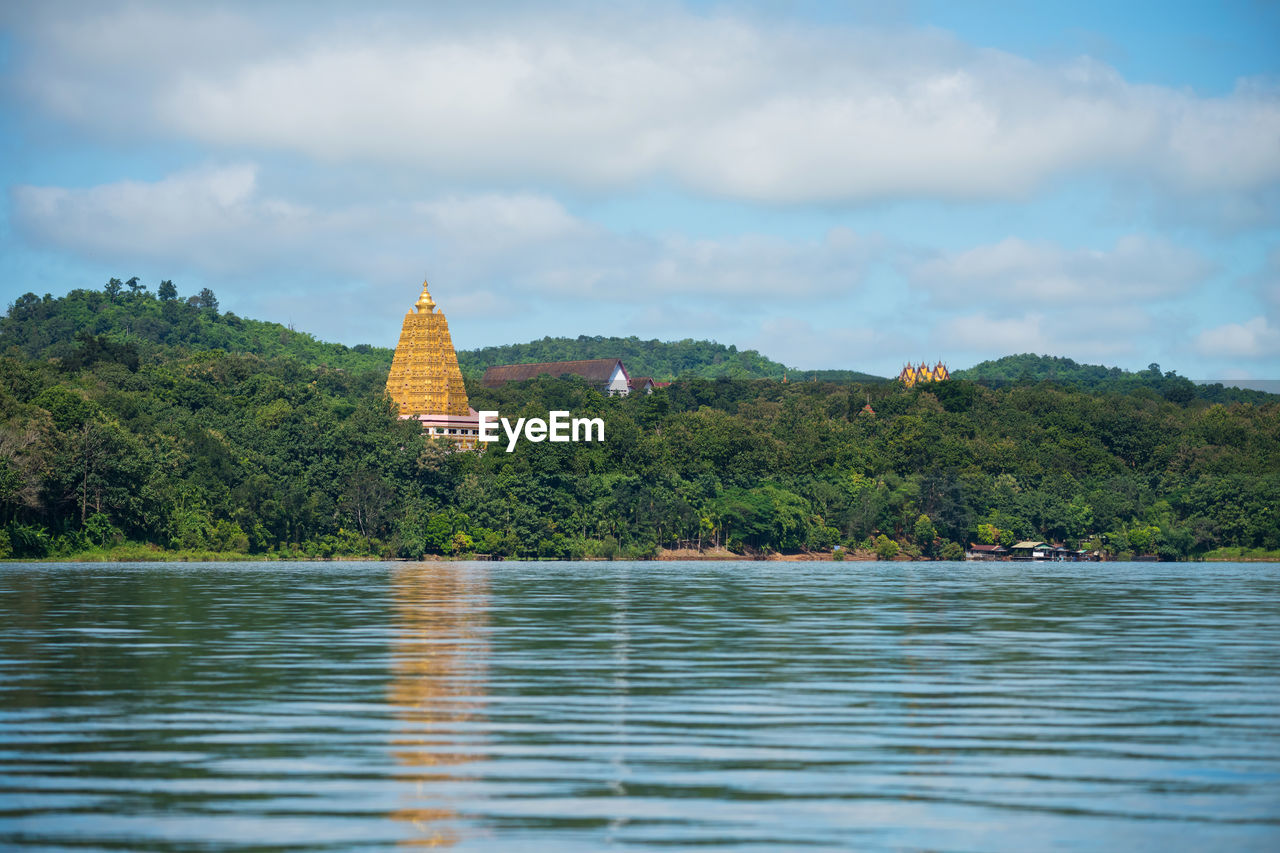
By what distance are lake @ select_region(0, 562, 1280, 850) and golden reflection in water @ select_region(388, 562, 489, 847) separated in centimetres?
8

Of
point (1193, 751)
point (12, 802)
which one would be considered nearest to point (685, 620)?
point (1193, 751)

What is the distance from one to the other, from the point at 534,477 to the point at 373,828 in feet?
391

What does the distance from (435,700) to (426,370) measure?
159m

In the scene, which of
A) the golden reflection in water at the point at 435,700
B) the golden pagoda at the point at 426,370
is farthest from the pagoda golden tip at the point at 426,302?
the golden reflection in water at the point at 435,700

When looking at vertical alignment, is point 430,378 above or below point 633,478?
above

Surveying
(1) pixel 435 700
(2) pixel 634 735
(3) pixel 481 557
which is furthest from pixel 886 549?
(2) pixel 634 735

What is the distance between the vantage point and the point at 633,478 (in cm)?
13712

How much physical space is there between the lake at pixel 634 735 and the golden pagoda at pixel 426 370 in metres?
138

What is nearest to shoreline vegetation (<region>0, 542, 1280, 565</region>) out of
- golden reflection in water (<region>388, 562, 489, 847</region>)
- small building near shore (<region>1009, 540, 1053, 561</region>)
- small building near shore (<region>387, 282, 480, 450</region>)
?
small building near shore (<region>1009, 540, 1053, 561</region>)

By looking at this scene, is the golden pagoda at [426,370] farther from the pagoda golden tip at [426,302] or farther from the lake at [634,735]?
the lake at [634,735]

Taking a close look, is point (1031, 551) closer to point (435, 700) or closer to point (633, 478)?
point (633, 478)

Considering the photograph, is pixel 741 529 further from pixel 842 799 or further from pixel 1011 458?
pixel 842 799

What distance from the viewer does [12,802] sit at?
47.2ft

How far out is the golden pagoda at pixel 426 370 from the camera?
17825 cm
